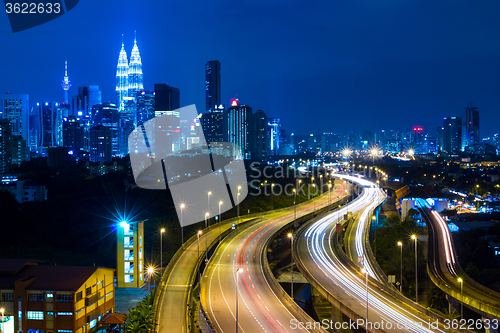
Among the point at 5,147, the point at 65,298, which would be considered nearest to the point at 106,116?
the point at 5,147

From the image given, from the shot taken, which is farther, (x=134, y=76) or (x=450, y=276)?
(x=134, y=76)

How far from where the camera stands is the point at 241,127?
3228 inches

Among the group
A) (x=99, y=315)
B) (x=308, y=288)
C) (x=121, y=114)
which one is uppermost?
(x=121, y=114)

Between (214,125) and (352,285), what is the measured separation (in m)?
75.6

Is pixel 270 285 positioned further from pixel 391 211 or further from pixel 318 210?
pixel 391 211

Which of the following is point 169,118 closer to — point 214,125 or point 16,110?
point 214,125

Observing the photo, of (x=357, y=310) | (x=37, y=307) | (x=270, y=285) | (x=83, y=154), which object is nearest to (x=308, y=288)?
(x=270, y=285)

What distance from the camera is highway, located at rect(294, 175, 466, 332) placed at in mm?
9156

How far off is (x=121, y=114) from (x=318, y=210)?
86098mm

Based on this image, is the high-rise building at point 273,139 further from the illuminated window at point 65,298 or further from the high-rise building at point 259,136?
the illuminated window at point 65,298

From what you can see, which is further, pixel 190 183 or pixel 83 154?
pixel 83 154

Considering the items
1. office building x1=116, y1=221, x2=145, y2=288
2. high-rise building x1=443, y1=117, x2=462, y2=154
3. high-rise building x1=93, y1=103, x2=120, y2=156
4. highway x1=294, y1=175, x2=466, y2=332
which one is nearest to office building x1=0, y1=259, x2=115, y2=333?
office building x1=116, y1=221, x2=145, y2=288

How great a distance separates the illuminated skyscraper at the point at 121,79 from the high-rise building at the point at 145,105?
13054 millimetres

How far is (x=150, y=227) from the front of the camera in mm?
24266
